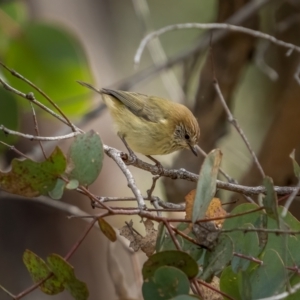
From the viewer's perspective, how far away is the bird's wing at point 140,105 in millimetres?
3406

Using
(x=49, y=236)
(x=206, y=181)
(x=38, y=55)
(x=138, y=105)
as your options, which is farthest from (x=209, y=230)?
(x=49, y=236)

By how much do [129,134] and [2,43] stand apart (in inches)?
48.1

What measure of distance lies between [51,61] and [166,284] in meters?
2.77

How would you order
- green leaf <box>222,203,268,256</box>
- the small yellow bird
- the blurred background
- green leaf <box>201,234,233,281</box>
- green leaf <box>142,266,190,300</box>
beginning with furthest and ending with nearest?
the blurred background
the small yellow bird
green leaf <box>222,203,268,256</box>
green leaf <box>201,234,233,281</box>
green leaf <box>142,266,190,300</box>

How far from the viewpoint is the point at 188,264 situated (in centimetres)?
136

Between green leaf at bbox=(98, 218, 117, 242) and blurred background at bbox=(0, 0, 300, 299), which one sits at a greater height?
blurred background at bbox=(0, 0, 300, 299)

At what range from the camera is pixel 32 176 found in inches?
57.9

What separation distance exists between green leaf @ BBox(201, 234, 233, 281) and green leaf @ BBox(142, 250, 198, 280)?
97 mm

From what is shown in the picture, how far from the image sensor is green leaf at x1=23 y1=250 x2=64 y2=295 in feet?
4.84

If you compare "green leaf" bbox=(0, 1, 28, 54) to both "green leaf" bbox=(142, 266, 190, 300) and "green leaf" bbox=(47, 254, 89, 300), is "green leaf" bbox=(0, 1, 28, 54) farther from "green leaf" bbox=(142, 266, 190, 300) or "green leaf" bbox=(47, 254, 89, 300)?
"green leaf" bbox=(142, 266, 190, 300)

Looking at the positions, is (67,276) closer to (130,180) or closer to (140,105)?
(130,180)

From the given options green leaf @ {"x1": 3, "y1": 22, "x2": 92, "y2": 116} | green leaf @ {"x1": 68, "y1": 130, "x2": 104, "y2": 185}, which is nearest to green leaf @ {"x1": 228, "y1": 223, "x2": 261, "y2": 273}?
green leaf @ {"x1": 68, "y1": 130, "x2": 104, "y2": 185}

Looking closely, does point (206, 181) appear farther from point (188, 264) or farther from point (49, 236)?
point (49, 236)

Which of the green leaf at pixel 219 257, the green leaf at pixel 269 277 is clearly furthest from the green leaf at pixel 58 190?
the green leaf at pixel 269 277
